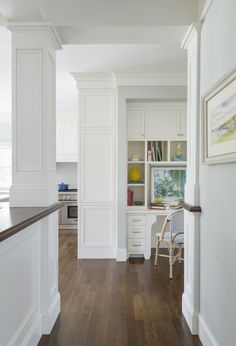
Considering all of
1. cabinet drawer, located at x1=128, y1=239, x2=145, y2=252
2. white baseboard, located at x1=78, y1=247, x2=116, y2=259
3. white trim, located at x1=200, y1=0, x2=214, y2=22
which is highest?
white trim, located at x1=200, y1=0, x2=214, y2=22

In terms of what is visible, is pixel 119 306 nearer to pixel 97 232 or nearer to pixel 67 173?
pixel 97 232

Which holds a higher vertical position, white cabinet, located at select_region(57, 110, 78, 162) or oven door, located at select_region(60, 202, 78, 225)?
white cabinet, located at select_region(57, 110, 78, 162)

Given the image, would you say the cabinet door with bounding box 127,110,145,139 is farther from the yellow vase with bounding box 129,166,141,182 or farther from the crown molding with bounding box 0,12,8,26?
the crown molding with bounding box 0,12,8,26

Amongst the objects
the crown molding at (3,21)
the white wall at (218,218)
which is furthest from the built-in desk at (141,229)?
the crown molding at (3,21)

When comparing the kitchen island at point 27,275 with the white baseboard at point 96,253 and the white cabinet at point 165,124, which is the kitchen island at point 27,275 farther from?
the white cabinet at point 165,124

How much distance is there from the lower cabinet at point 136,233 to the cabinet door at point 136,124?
3.98 ft

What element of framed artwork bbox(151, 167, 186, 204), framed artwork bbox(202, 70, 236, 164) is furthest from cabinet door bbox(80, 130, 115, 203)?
framed artwork bbox(202, 70, 236, 164)

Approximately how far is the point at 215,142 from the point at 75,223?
4.79 meters

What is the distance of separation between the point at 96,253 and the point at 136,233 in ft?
2.17

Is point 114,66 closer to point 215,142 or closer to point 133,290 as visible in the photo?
point 215,142

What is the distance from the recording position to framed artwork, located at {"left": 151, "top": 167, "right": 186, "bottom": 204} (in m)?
4.79

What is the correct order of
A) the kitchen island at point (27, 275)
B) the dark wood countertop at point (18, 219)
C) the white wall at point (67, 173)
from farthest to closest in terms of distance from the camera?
the white wall at point (67, 173) → the kitchen island at point (27, 275) → the dark wood countertop at point (18, 219)

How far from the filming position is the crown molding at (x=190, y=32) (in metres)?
2.39

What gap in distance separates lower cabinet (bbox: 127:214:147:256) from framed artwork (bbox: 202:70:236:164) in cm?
240
